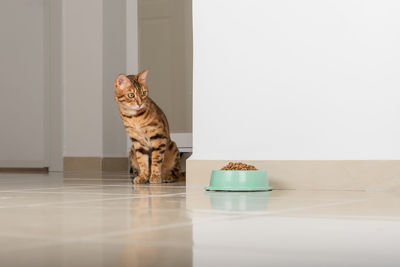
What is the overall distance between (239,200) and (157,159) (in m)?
1.06

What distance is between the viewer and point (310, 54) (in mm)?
2314

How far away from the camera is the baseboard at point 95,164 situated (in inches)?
177

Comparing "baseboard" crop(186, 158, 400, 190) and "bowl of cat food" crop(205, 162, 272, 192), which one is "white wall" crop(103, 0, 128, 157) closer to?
"baseboard" crop(186, 158, 400, 190)

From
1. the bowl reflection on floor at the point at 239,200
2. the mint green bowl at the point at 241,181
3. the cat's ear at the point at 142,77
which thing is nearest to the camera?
the bowl reflection on floor at the point at 239,200

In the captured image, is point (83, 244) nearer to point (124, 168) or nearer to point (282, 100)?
point (282, 100)

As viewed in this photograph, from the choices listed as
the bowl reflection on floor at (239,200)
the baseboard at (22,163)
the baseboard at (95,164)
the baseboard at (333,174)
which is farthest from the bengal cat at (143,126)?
the baseboard at (22,163)

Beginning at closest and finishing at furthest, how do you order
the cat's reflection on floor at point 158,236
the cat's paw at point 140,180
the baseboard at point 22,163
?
the cat's reflection on floor at point 158,236 < the cat's paw at point 140,180 < the baseboard at point 22,163

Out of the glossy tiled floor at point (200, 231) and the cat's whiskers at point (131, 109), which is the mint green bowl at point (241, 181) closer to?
the glossy tiled floor at point (200, 231)

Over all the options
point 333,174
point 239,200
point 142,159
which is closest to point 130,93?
point 142,159

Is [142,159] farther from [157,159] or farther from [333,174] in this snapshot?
[333,174]

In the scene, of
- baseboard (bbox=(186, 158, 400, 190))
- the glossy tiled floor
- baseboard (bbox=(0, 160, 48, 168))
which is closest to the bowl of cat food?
baseboard (bbox=(186, 158, 400, 190))

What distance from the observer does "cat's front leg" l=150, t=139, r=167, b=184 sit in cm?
278

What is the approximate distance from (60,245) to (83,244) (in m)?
0.03

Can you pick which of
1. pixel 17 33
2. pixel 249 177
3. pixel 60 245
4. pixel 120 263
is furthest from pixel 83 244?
pixel 17 33
